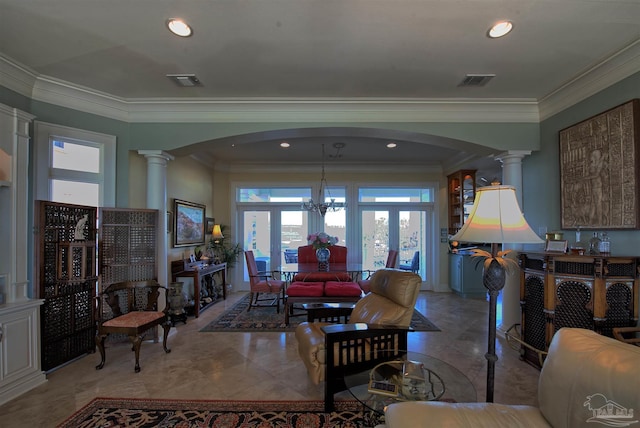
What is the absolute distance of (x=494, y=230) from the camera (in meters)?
1.63

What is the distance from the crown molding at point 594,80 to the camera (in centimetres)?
251

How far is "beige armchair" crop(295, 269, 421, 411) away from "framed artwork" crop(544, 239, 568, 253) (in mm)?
1611

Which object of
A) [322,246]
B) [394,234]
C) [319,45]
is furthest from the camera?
[394,234]

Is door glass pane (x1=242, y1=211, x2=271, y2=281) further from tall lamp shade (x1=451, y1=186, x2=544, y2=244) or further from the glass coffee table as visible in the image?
tall lamp shade (x1=451, y1=186, x2=544, y2=244)

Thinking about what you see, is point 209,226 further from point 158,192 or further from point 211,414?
point 211,414

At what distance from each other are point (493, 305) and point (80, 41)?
3.67 m

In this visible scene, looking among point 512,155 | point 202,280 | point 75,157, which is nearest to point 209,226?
point 202,280

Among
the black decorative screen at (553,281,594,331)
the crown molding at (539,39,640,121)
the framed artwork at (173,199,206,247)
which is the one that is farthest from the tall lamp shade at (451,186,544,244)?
the framed artwork at (173,199,206,247)

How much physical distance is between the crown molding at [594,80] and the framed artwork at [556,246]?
4.91 feet

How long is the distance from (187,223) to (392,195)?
4354 mm

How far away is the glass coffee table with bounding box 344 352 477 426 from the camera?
68.1 inches

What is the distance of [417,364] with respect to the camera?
2.03 metres

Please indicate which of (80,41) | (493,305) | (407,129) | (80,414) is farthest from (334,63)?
(80,414)

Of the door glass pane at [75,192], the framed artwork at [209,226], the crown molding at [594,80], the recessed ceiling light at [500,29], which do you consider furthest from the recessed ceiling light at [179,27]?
the framed artwork at [209,226]
